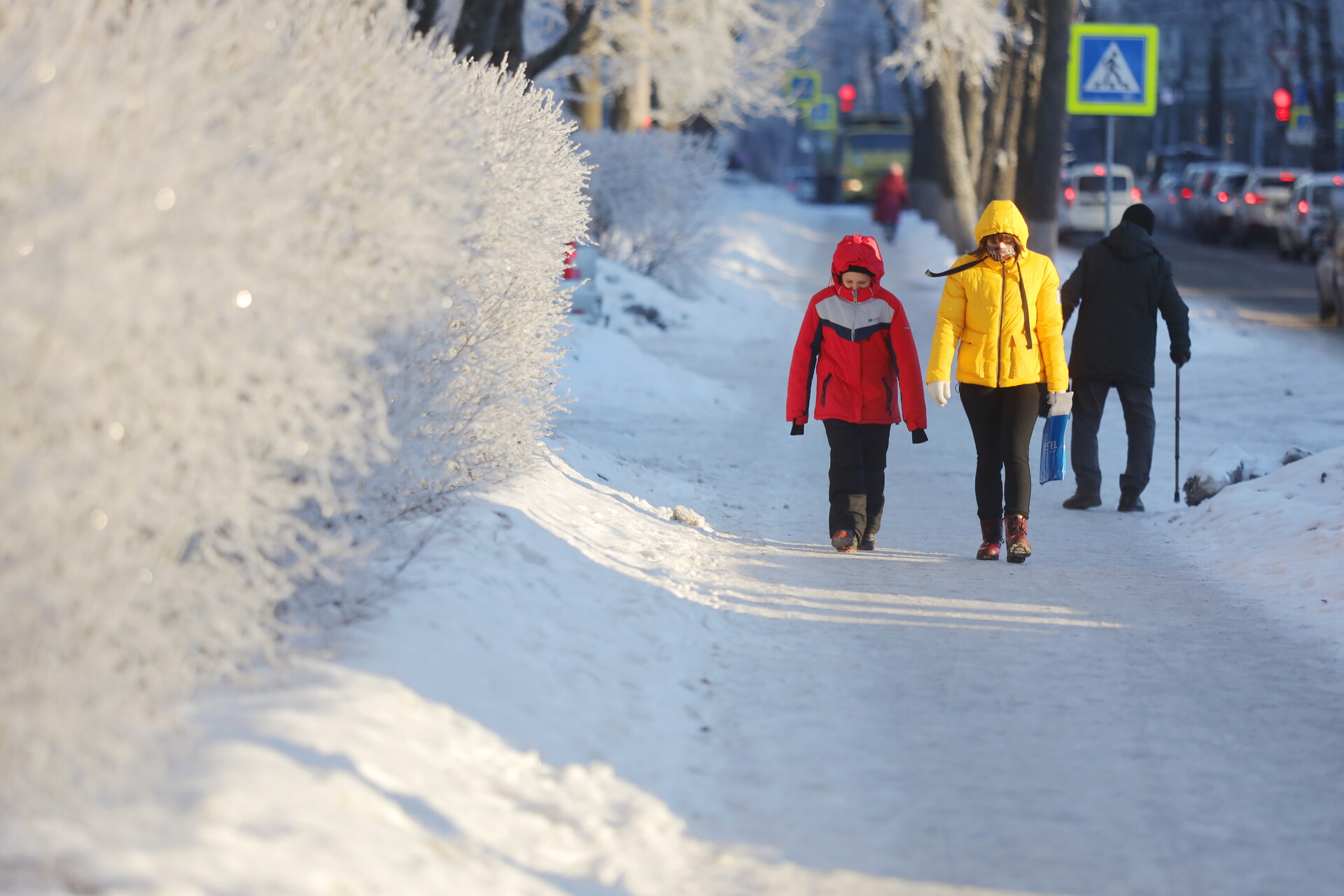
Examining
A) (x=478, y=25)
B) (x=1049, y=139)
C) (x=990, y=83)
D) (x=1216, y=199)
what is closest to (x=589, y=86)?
→ (x=1049, y=139)

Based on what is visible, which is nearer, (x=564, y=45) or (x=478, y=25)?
(x=478, y=25)

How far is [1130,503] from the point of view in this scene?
29.0ft

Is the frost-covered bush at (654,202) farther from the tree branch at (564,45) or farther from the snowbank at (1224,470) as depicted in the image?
the snowbank at (1224,470)

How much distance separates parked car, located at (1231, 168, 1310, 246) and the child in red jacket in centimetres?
2982

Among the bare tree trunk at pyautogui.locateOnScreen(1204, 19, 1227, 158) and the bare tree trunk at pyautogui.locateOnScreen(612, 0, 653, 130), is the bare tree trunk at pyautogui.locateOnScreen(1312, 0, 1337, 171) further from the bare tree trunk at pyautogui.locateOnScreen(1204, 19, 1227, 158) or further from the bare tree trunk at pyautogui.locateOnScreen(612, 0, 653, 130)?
the bare tree trunk at pyautogui.locateOnScreen(612, 0, 653, 130)

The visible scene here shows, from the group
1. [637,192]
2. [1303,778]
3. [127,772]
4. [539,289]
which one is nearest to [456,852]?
[127,772]

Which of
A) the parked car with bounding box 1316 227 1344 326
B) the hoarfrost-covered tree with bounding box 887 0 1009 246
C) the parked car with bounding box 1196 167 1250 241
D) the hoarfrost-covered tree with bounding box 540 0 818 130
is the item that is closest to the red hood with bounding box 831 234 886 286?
the hoarfrost-covered tree with bounding box 540 0 818 130

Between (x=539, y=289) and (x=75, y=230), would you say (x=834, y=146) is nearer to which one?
(x=539, y=289)

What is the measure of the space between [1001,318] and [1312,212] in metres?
25.1

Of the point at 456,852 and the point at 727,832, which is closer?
the point at 456,852

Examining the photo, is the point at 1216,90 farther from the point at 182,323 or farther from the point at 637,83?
the point at 182,323

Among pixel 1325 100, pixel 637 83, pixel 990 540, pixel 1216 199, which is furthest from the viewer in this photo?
pixel 1325 100

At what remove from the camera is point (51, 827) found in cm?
330

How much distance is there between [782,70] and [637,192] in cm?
2007
